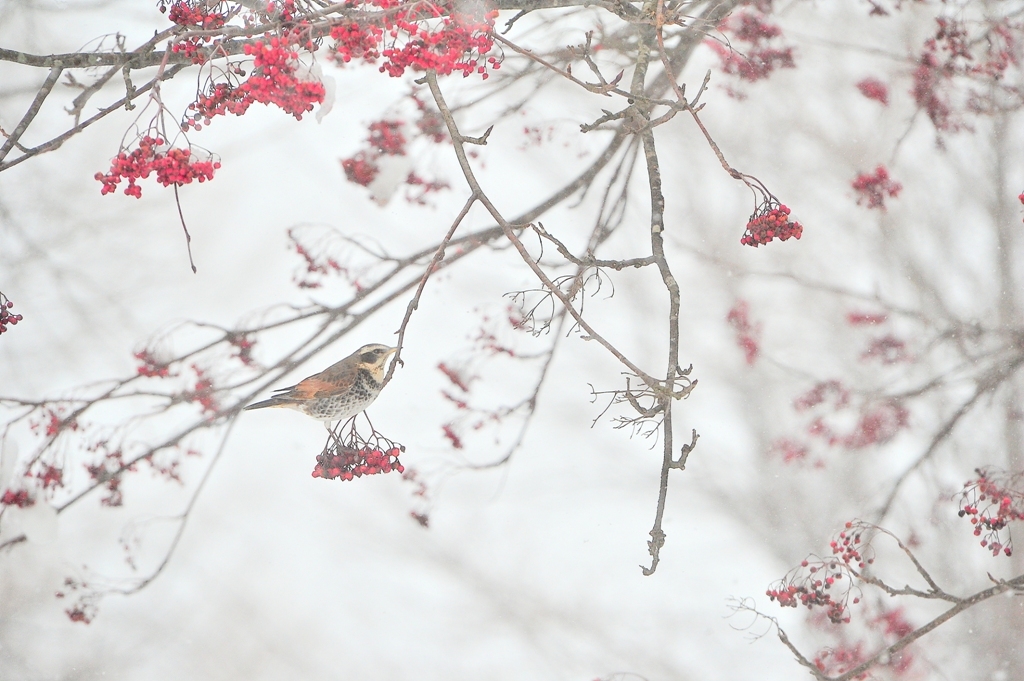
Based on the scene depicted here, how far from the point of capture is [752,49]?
5.42 ft

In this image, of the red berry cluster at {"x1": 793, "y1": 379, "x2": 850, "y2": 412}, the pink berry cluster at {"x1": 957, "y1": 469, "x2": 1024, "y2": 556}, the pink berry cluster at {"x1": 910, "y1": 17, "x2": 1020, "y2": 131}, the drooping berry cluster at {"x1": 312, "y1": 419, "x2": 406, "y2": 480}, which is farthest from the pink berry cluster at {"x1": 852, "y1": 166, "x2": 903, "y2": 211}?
the drooping berry cluster at {"x1": 312, "y1": 419, "x2": 406, "y2": 480}

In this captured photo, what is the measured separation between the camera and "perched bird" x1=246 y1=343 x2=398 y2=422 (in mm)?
1086

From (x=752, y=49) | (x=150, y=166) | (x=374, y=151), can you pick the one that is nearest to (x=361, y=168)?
(x=374, y=151)

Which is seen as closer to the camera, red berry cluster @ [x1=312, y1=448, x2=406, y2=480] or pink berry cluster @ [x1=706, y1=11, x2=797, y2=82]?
red berry cluster @ [x1=312, y1=448, x2=406, y2=480]

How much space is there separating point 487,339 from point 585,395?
1.96 feet

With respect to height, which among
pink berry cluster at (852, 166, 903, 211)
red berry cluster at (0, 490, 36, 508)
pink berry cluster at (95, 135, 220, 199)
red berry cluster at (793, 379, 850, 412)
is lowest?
red berry cluster at (0, 490, 36, 508)

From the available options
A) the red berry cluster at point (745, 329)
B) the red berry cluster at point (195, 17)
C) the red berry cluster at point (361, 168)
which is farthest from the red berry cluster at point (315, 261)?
the red berry cluster at point (745, 329)

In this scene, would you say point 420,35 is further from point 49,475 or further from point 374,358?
point 49,475

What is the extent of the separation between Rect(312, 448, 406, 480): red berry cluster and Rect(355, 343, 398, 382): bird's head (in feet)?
0.67

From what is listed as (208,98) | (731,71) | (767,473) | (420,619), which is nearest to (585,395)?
(767,473)

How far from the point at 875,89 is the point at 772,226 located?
1.29 meters

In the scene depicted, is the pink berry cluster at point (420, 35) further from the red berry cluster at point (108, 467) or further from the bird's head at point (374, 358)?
the red berry cluster at point (108, 467)

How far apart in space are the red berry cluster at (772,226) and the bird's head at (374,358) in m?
0.53

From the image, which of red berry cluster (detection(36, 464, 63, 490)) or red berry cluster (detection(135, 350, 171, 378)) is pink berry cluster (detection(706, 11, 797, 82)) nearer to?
red berry cluster (detection(135, 350, 171, 378))
